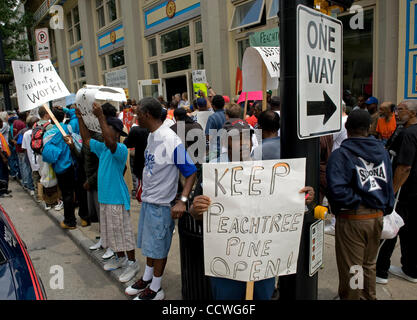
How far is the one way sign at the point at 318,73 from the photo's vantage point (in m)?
2.20

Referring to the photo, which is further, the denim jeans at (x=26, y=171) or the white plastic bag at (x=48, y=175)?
the denim jeans at (x=26, y=171)

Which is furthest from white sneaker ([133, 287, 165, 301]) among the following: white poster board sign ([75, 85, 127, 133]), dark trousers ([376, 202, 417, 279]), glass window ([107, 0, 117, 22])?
glass window ([107, 0, 117, 22])

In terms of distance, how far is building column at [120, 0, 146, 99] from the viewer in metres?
17.4

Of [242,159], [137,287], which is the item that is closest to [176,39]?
[137,287]

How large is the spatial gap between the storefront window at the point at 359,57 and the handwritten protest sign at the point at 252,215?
23.6ft

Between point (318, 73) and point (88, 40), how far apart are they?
959 inches

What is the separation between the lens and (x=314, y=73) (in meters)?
2.28

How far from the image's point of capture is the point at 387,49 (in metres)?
7.50

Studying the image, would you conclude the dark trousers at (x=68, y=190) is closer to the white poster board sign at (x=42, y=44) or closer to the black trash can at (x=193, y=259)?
the black trash can at (x=193, y=259)

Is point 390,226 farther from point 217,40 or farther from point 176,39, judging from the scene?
point 176,39

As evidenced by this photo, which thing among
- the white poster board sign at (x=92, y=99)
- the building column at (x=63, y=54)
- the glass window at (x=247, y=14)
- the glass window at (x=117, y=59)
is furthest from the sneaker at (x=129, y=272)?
the building column at (x=63, y=54)

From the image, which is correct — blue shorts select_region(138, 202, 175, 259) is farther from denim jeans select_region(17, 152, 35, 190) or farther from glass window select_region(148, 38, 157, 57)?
glass window select_region(148, 38, 157, 57)

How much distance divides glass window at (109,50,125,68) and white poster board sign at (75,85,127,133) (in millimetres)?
17192
